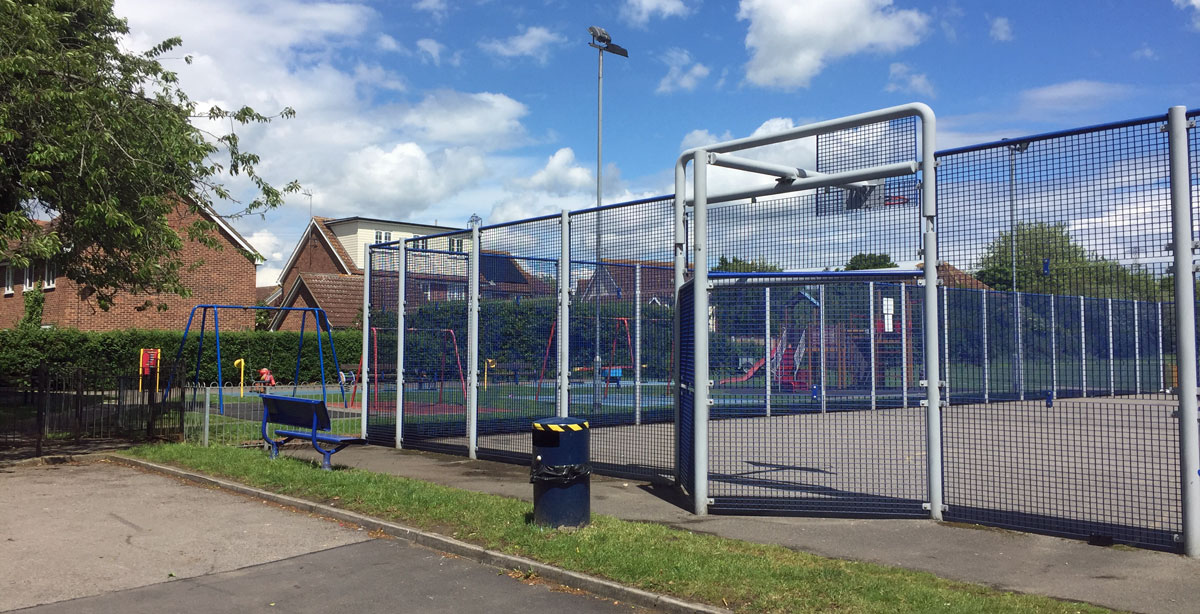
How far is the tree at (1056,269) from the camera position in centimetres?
694

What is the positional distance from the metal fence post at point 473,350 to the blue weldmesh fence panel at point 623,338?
1.59 m

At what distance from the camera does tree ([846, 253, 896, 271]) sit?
8398 millimetres

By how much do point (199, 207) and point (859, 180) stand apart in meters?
10.4

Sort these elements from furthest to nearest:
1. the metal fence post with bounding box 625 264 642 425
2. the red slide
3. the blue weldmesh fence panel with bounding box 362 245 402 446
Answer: the blue weldmesh fence panel with bounding box 362 245 402 446 → the metal fence post with bounding box 625 264 642 425 → the red slide

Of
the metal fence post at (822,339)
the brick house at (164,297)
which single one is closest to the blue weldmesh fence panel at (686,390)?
the metal fence post at (822,339)

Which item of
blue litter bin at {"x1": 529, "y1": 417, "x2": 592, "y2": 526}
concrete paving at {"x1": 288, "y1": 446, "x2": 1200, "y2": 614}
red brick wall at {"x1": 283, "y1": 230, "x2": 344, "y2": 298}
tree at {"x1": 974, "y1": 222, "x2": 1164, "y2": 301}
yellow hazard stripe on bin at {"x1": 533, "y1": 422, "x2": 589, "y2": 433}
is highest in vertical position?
red brick wall at {"x1": 283, "y1": 230, "x2": 344, "y2": 298}

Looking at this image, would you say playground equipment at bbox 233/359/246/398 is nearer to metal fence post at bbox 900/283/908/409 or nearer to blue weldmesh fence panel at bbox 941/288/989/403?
metal fence post at bbox 900/283/908/409

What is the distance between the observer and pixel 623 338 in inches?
477

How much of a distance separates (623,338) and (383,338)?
14.9ft

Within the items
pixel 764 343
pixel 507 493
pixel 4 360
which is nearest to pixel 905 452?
pixel 764 343

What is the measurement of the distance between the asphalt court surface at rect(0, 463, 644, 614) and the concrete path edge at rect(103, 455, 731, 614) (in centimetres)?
11

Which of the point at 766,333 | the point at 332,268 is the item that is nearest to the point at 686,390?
the point at 766,333

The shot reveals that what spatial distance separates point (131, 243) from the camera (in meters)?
13.7

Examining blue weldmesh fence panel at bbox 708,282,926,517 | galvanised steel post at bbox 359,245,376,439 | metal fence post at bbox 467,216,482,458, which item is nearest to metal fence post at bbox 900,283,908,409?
blue weldmesh fence panel at bbox 708,282,926,517
